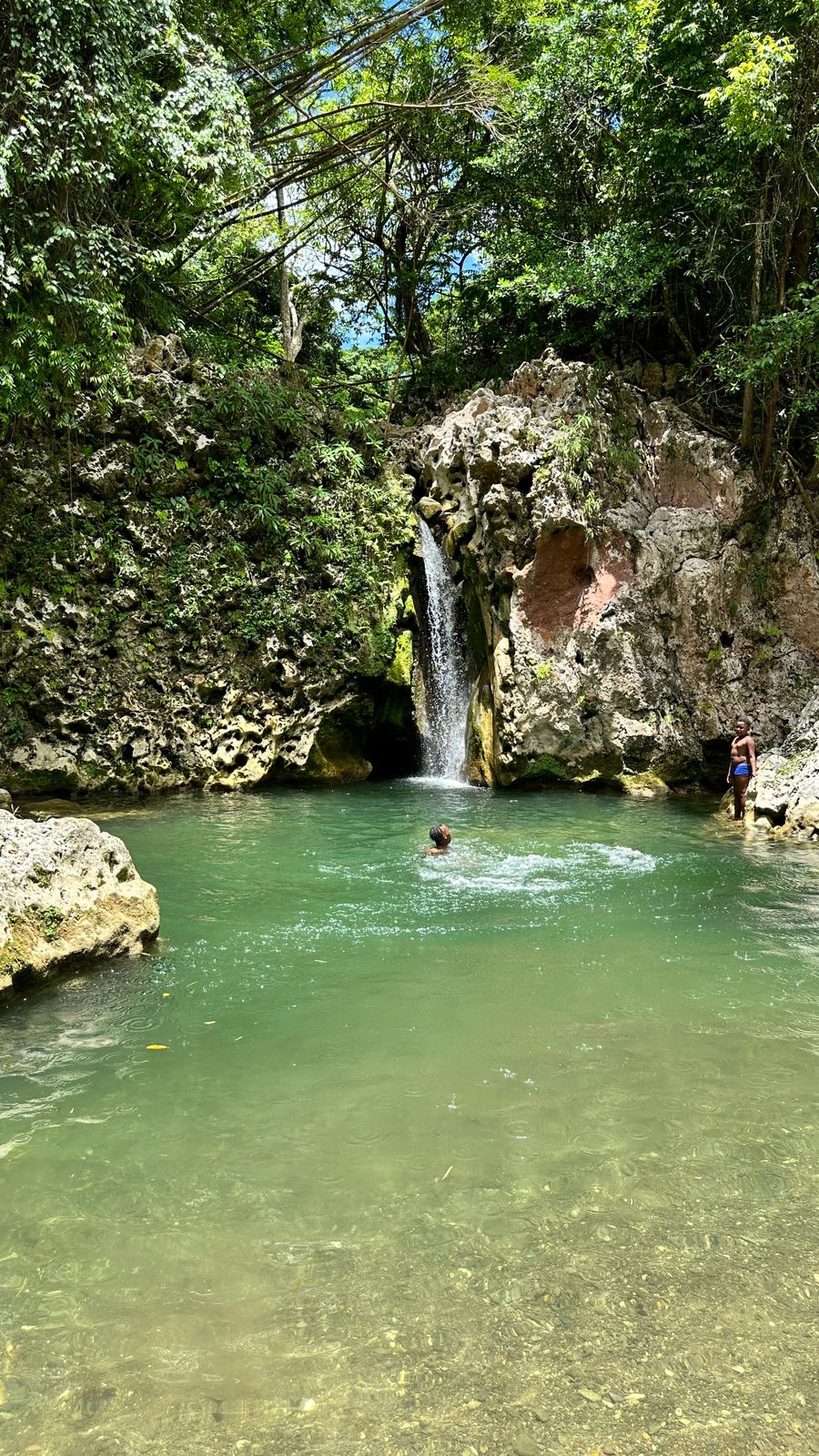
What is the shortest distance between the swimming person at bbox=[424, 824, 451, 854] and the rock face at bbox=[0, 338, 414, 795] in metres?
5.96

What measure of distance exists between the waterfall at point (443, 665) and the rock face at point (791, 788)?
5848mm

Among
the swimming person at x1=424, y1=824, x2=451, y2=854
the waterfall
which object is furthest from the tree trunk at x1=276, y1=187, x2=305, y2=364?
the swimming person at x1=424, y1=824, x2=451, y2=854

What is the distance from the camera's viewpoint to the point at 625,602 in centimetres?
1448

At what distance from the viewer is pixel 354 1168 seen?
3408 mm

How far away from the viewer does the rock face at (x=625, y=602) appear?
46.9 ft

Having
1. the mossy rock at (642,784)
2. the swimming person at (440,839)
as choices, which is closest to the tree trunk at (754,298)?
the mossy rock at (642,784)

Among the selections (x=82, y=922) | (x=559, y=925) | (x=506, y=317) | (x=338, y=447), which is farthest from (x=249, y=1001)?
(x=506, y=317)

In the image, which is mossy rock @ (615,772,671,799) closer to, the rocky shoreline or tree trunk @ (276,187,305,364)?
the rocky shoreline

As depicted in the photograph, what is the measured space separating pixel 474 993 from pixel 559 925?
5.51 feet

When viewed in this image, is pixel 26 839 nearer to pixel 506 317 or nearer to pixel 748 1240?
pixel 748 1240

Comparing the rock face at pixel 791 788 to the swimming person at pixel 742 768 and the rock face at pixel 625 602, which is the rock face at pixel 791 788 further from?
the rock face at pixel 625 602

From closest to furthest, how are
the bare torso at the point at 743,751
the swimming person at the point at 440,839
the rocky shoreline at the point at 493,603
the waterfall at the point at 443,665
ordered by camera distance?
the swimming person at the point at 440,839, the bare torso at the point at 743,751, the rocky shoreline at the point at 493,603, the waterfall at the point at 443,665

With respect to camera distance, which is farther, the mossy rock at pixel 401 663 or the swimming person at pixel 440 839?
the mossy rock at pixel 401 663

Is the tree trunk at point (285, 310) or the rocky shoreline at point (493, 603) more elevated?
the tree trunk at point (285, 310)
